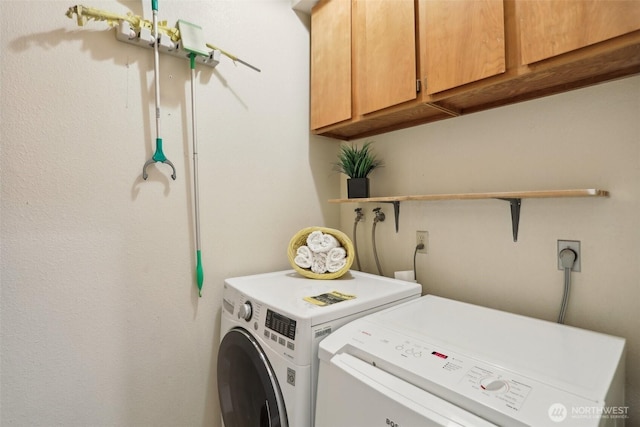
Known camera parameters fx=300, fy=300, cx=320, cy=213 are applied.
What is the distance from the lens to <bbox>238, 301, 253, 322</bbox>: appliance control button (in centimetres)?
117

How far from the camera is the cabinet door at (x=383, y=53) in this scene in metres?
1.28

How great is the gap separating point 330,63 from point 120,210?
127 cm

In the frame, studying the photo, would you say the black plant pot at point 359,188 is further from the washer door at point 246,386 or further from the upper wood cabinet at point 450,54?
the washer door at point 246,386

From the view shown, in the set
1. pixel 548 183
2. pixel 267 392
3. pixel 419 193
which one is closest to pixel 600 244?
pixel 548 183

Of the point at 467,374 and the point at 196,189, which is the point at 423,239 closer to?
the point at 467,374

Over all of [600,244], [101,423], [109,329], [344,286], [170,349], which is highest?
[600,244]

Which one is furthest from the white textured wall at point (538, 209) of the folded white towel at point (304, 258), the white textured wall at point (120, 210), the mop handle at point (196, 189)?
the mop handle at point (196, 189)

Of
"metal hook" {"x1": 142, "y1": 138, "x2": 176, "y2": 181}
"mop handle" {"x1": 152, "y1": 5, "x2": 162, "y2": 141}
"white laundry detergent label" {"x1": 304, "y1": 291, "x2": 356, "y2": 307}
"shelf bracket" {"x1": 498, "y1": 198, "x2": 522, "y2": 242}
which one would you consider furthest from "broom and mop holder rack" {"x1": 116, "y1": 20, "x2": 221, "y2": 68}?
"shelf bracket" {"x1": 498, "y1": 198, "x2": 522, "y2": 242}

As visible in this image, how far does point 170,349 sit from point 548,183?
5.61ft

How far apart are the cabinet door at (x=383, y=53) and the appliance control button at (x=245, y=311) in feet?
3.41

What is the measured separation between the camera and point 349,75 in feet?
5.05

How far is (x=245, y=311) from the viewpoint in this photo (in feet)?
3.88

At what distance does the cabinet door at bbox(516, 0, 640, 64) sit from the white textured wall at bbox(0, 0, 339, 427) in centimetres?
118

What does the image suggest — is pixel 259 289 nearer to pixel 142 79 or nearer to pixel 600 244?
pixel 142 79
